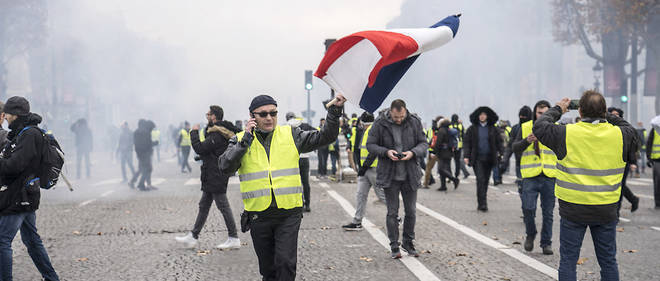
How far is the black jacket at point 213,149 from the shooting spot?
7242 mm

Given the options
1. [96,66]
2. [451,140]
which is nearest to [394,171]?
[451,140]

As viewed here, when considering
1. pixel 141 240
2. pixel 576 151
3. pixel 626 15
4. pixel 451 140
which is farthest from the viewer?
pixel 626 15

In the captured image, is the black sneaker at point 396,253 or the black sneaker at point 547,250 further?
the black sneaker at point 547,250

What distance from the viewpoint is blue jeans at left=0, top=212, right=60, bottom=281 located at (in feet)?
16.8

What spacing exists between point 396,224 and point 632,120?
1354 inches

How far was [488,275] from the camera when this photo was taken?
5883mm

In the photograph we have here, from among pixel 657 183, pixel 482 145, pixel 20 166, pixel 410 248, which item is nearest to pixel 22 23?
pixel 482 145

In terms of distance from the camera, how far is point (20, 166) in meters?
5.00

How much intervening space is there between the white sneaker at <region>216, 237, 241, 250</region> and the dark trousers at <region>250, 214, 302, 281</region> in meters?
3.06

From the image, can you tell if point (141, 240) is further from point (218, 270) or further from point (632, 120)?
point (632, 120)

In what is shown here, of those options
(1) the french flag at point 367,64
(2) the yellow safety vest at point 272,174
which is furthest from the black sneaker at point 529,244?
(2) the yellow safety vest at point 272,174

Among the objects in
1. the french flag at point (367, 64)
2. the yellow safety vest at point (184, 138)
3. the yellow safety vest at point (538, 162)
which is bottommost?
the yellow safety vest at point (184, 138)

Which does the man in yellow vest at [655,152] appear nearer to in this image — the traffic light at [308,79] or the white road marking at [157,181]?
the white road marking at [157,181]

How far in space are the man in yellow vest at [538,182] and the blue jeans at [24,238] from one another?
494 centimetres
